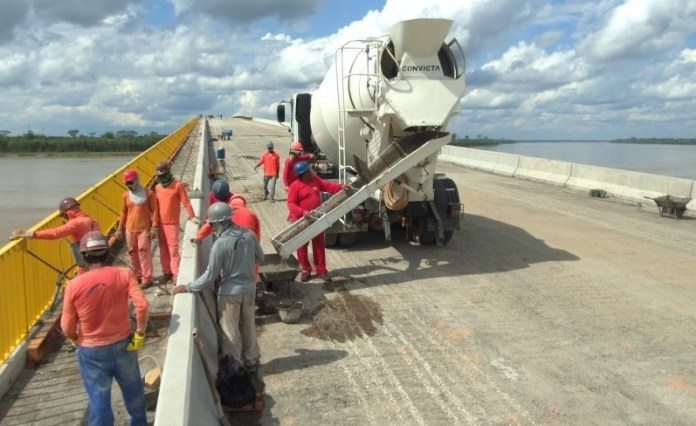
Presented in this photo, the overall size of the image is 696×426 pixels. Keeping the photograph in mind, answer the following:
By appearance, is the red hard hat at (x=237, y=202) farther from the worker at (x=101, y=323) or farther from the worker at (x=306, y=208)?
the worker at (x=101, y=323)

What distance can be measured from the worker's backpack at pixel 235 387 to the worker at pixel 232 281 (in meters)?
0.24

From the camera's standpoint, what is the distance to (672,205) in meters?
13.4

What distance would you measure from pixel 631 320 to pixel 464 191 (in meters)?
11.1

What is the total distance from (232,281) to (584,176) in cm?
1665

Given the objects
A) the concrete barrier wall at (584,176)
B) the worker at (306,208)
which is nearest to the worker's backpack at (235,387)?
the worker at (306,208)

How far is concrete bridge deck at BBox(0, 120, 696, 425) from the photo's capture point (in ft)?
15.4

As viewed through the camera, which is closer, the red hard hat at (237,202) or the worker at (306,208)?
the red hard hat at (237,202)

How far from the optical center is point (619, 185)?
16.8 metres

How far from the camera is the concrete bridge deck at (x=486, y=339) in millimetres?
4707

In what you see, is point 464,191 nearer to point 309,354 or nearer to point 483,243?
point 483,243

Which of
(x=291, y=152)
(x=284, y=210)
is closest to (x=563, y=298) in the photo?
(x=291, y=152)

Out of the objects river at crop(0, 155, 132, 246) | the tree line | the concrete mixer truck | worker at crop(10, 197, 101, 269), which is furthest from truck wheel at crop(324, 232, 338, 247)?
the tree line

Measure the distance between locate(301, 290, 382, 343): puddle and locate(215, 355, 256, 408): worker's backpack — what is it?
5.25 feet

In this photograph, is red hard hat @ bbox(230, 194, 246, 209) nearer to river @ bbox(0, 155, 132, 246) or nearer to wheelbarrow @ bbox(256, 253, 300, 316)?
wheelbarrow @ bbox(256, 253, 300, 316)
